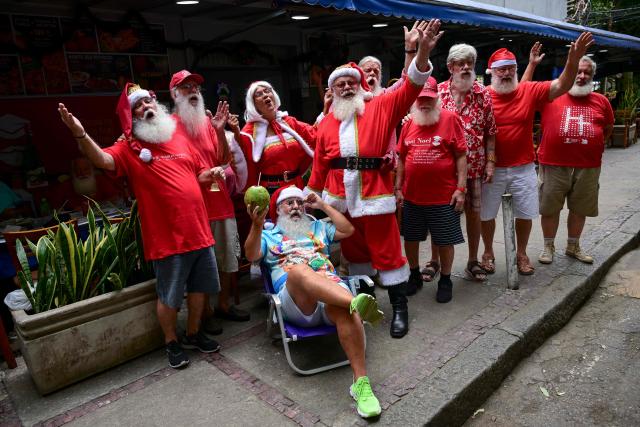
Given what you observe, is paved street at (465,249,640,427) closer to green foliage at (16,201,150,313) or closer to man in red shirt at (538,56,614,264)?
man in red shirt at (538,56,614,264)

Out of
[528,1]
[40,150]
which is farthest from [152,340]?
[528,1]

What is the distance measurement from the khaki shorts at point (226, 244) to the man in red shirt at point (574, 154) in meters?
2.97

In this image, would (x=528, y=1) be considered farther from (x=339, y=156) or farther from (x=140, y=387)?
(x=140, y=387)

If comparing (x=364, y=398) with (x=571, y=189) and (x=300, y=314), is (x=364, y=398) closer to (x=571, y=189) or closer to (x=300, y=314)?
(x=300, y=314)

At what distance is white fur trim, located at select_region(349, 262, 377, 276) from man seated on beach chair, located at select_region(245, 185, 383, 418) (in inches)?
15.9

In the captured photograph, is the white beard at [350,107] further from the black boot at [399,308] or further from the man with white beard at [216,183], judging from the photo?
the black boot at [399,308]

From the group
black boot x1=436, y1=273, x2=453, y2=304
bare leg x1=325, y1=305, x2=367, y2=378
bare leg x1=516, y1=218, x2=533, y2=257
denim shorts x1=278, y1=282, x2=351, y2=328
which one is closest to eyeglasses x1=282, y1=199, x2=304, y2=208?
denim shorts x1=278, y1=282, x2=351, y2=328

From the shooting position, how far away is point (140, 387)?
292 cm

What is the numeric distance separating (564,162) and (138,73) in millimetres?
4537

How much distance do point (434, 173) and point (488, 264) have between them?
4.29ft

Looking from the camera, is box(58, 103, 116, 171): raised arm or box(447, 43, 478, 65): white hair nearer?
box(58, 103, 116, 171): raised arm

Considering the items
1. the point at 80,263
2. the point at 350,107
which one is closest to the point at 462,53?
the point at 350,107

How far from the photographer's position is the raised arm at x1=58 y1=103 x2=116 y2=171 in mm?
2520

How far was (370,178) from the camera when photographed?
10.6ft
